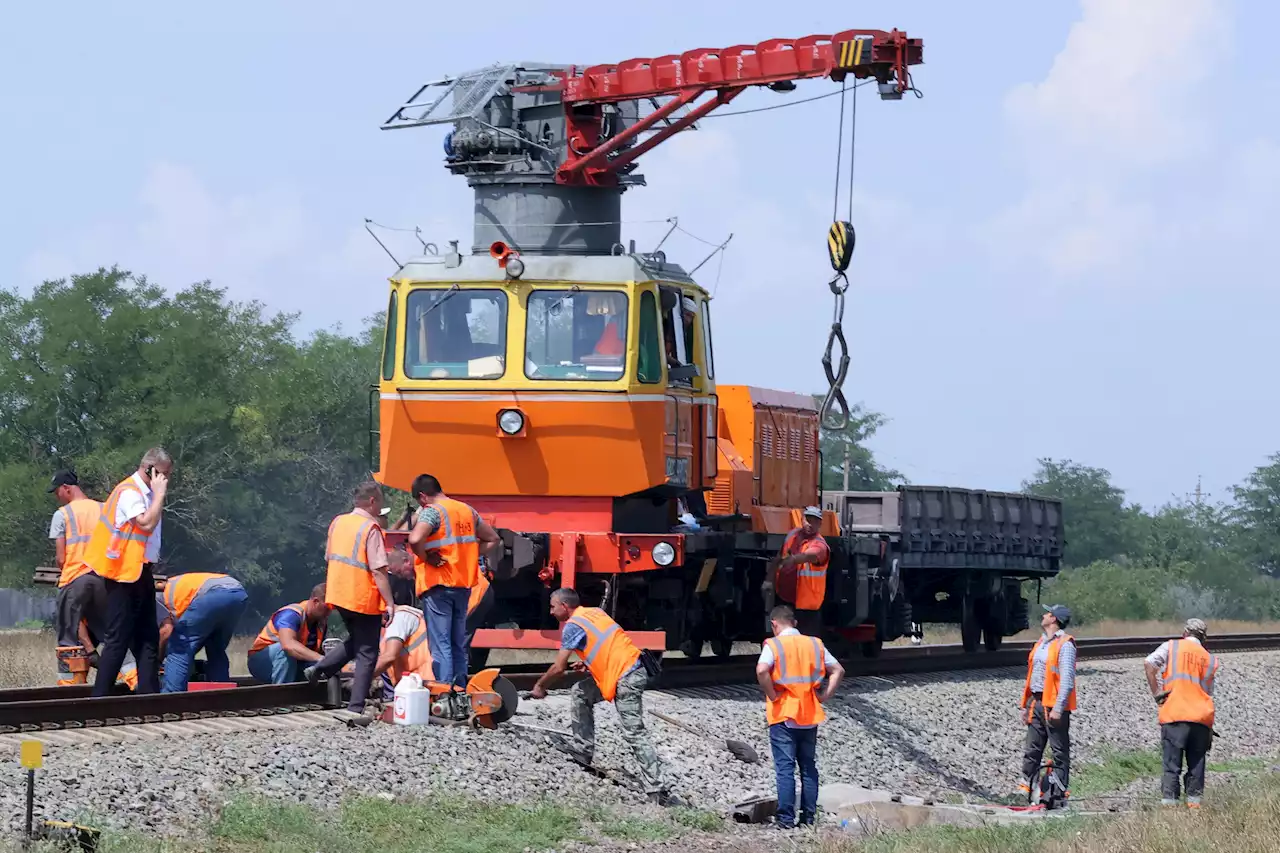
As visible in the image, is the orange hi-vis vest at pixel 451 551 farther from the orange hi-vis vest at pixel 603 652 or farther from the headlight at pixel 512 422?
the headlight at pixel 512 422

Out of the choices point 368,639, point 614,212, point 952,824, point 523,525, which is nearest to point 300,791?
point 368,639

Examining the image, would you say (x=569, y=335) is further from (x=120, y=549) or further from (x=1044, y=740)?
(x=1044, y=740)

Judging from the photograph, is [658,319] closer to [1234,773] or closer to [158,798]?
[1234,773]

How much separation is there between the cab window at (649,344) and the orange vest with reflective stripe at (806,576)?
100 inches

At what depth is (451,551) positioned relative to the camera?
13609 millimetres

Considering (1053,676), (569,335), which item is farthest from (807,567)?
(1053,676)

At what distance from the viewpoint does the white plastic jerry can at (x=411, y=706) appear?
42.4 ft

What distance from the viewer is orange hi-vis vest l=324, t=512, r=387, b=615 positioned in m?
13.0

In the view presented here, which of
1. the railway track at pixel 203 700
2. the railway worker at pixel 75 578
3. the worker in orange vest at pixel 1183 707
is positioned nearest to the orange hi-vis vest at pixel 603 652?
the railway track at pixel 203 700

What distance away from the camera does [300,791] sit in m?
10.8

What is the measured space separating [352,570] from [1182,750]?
20.8 feet

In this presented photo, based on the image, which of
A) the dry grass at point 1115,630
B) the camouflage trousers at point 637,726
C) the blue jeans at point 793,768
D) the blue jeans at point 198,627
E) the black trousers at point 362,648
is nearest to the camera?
the blue jeans at point 793,768

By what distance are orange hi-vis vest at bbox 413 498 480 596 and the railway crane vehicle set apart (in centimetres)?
249

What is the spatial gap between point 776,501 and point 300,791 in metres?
11.1
